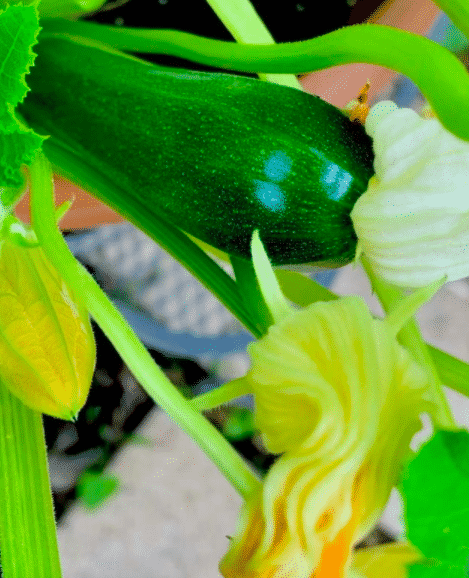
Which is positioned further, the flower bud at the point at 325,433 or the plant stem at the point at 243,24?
the plant stem at the point at 243,24

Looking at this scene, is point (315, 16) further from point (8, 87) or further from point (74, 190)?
point (8, 87)

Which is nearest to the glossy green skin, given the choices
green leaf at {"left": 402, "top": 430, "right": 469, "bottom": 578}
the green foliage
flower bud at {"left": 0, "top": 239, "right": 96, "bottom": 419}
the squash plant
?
the squash plant

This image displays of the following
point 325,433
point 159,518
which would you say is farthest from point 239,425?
point 325,433

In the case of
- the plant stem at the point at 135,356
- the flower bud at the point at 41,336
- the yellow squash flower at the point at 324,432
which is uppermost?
the yellow squash flower at the point at 324,432

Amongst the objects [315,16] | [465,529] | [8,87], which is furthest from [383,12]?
[465,529]

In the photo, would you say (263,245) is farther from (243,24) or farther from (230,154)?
(243,24)

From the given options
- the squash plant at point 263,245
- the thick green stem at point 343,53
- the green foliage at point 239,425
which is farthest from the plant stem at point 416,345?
the green foliage at point 239,425

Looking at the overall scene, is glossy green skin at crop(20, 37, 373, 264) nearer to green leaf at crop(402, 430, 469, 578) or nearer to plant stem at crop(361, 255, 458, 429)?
plant stem at crop(361, 255, 458, 429)

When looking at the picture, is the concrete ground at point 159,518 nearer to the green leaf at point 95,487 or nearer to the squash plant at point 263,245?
the green leaf at point 95,487
